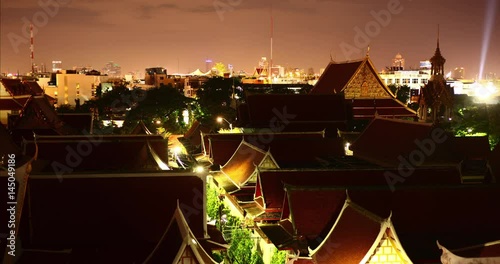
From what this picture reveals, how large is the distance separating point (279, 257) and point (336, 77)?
947 inches

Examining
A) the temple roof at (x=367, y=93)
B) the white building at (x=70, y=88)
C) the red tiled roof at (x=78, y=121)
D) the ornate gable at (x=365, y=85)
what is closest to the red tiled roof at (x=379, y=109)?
the temple roof at (x=367, y=93)

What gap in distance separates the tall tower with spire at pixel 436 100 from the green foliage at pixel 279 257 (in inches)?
789

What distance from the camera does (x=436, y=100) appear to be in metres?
31.4

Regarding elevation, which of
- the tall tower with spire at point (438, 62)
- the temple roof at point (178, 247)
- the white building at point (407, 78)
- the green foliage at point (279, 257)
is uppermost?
the tall tower with spire at point (438, 62)

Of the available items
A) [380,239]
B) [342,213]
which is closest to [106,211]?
[342,213]

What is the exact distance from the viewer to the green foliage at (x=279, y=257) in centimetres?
1335

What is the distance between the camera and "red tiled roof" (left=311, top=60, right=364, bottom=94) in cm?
3422

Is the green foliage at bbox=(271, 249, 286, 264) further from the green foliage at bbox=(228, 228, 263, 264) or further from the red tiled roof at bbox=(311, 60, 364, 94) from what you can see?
the red tiled roof at bbox=(311, 60, 364, 94)

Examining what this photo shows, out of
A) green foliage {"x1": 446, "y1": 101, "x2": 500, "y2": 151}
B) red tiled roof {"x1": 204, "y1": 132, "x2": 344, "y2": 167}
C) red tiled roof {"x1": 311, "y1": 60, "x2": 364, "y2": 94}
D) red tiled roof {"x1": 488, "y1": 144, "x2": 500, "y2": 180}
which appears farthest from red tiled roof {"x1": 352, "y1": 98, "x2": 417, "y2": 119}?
red tiled roof {"x1": 488, "y1": 144, "x2": 500, "y2": 180}

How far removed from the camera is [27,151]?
18.3 m

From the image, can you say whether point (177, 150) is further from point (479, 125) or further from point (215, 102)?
point (215, 102)

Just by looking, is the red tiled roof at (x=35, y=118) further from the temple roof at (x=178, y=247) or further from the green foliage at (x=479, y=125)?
the green foliage at (x=479, y=125)

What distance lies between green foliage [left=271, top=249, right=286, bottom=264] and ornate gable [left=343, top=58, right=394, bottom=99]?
842 inches

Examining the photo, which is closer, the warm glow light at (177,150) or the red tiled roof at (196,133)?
the warm glow light at (177,150)
